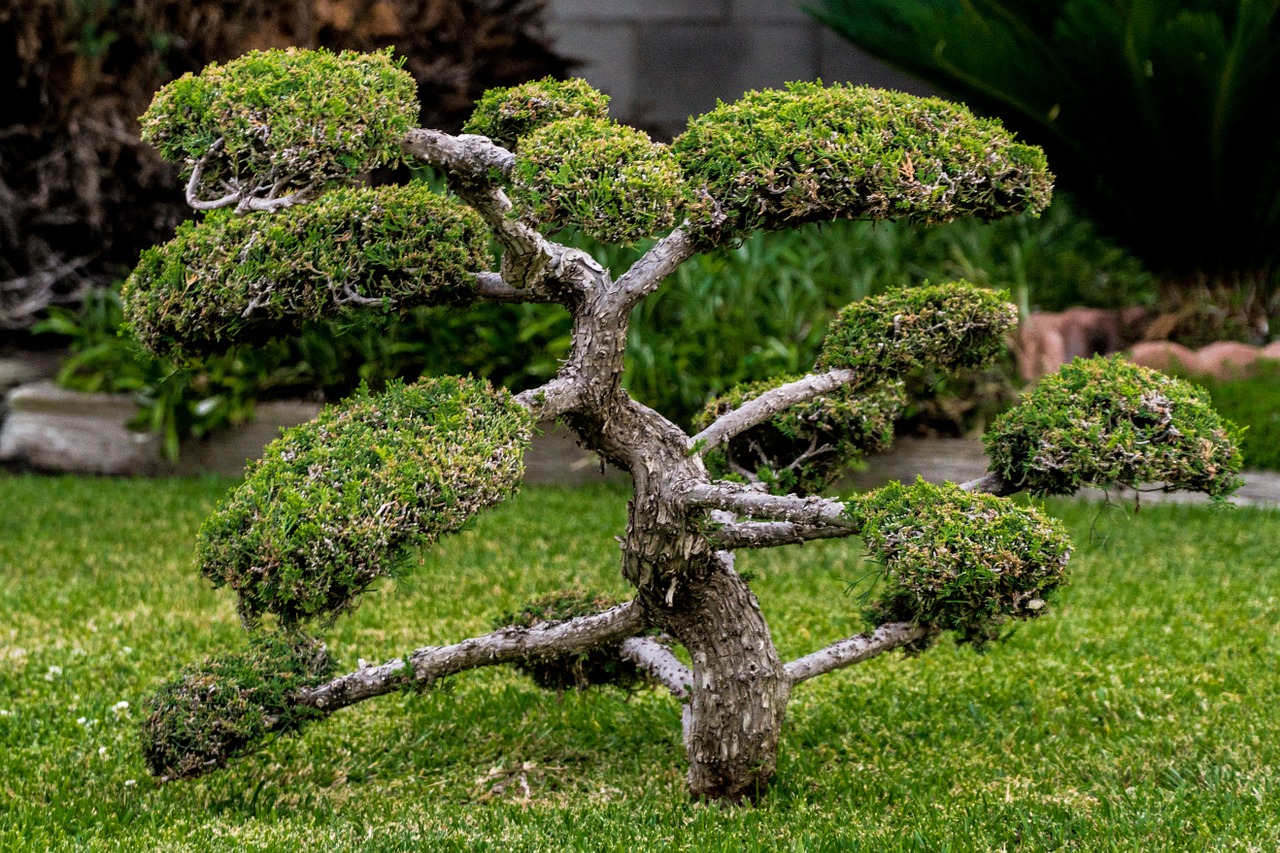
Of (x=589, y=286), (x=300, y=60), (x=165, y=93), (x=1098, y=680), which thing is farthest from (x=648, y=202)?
(x=1098, y=680)

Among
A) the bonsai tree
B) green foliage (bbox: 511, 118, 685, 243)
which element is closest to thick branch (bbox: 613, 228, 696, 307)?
the bonsai tree

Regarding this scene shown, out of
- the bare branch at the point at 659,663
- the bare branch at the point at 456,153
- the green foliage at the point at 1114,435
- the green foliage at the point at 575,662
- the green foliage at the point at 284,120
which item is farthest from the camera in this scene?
the green foliage at the point at 575,662

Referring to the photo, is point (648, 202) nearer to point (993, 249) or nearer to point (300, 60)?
point (300, 60)

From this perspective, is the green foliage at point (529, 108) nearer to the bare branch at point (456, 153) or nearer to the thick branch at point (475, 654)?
the bare branch at point (456, 153)

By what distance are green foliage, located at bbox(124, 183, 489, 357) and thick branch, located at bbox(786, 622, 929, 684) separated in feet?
3.68

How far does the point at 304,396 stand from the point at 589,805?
4621mm

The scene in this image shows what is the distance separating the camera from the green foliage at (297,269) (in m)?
2.50

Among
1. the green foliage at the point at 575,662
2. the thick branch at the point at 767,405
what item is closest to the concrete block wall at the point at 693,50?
the green foliage at the point at 575,662

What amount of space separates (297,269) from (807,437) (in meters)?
1.30

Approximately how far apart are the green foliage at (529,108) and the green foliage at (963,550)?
3.29ft

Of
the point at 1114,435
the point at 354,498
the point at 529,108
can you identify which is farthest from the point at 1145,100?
the point at 354,498

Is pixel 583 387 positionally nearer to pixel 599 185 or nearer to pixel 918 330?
pixel 599 185

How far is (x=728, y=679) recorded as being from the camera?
2.83m

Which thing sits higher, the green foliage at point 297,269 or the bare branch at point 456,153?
the bare branch at point 456,153
